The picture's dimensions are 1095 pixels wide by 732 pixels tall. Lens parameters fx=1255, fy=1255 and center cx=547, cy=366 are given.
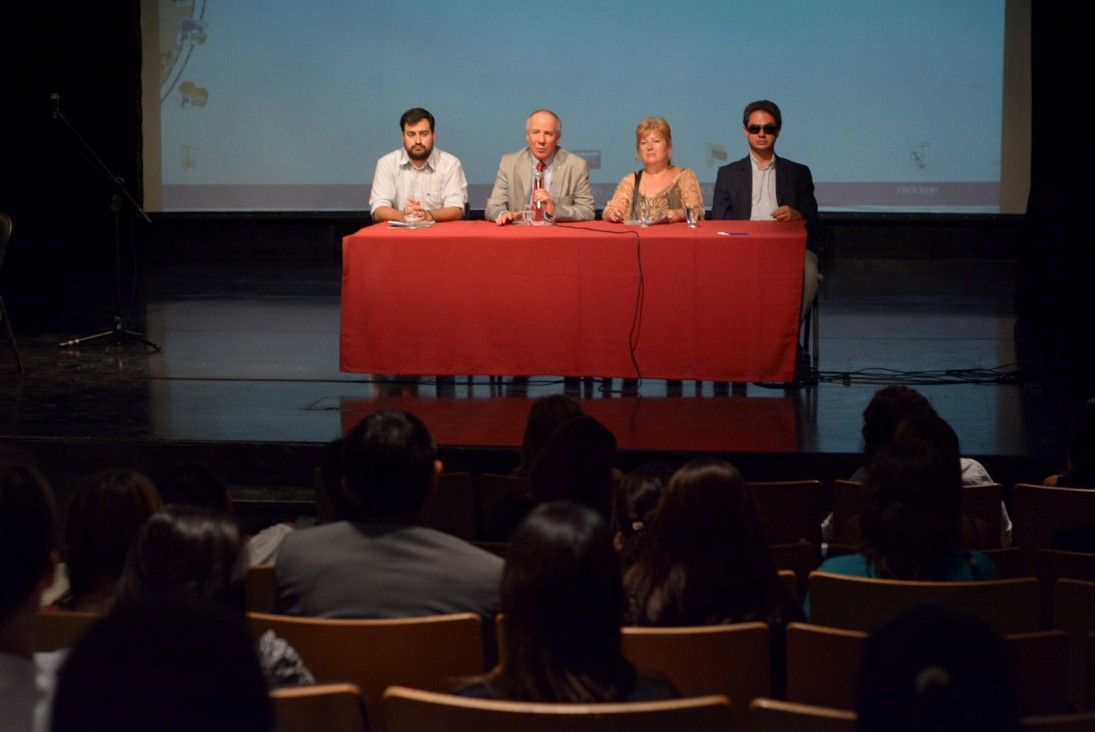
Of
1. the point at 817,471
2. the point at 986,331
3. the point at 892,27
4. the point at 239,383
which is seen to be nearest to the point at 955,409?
the point at 817,471

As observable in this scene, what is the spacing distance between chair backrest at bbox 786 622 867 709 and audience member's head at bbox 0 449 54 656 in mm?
1181

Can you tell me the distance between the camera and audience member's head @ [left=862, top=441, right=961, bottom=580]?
2441 mm

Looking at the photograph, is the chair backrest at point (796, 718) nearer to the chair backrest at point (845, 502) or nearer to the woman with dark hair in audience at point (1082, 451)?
the chair backrest at point (845, 502)

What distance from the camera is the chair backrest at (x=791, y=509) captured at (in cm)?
338

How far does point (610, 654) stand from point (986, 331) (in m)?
5.85

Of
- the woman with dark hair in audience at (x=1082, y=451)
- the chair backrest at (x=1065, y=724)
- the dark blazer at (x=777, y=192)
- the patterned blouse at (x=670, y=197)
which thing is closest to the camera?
the chair backrest at (x=1065, y=724)

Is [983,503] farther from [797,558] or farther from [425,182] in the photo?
[425,182]

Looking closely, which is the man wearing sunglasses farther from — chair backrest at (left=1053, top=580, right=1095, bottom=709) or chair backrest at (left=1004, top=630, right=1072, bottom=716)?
chair backrest at (left=1004, top=630, right=1072, bottom=716)

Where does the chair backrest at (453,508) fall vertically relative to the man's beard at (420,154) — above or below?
below

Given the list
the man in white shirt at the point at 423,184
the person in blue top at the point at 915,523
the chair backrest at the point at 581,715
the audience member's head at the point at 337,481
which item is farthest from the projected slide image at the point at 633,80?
the chair backrest at the point at 581,715

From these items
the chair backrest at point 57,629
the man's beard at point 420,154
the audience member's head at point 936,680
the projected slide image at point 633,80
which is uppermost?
the projected slide image at point 633,80

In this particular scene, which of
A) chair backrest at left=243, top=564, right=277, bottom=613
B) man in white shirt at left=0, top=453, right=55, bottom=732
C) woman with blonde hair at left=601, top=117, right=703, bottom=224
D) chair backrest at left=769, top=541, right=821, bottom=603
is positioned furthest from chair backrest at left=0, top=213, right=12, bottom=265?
man in white shirt at left=0, top=453, right=55, bottom=732

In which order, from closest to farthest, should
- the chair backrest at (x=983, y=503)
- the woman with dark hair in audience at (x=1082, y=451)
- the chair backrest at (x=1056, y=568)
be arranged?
the chair backrest at (x=1056, y=568), the woman with dark hair in audience at (x=1082, y=451), the chair backrest at (x=983, y=503)

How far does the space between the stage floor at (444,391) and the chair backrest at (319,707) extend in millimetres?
2858
